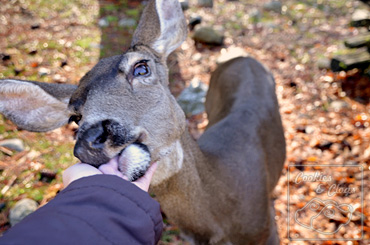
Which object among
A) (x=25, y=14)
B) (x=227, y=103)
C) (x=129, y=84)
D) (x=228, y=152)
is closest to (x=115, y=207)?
(x=129, y=84)

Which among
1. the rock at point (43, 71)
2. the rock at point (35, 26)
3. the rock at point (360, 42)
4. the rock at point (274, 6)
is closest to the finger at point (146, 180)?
the rock at point (43, 71)

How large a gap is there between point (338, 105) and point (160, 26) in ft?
11.4

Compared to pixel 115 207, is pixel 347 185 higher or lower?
lower

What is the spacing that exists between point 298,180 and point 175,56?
11.1 feet

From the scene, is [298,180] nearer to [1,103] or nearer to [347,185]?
[347,185]

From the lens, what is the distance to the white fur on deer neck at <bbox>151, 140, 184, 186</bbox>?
7.36ft

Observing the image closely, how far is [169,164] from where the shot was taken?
2279mm

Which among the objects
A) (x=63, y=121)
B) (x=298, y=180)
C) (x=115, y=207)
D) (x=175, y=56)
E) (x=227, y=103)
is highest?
(x=115, y=207)

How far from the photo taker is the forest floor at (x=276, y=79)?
12.6ft

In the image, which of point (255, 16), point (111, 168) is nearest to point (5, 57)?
point (255, 16)

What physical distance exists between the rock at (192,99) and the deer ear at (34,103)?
114 inches

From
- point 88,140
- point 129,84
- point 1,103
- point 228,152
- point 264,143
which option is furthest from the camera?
point 264,143

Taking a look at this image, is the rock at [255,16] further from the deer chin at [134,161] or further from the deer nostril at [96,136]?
the deer nostril at [96,136]

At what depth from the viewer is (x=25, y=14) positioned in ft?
24.6
